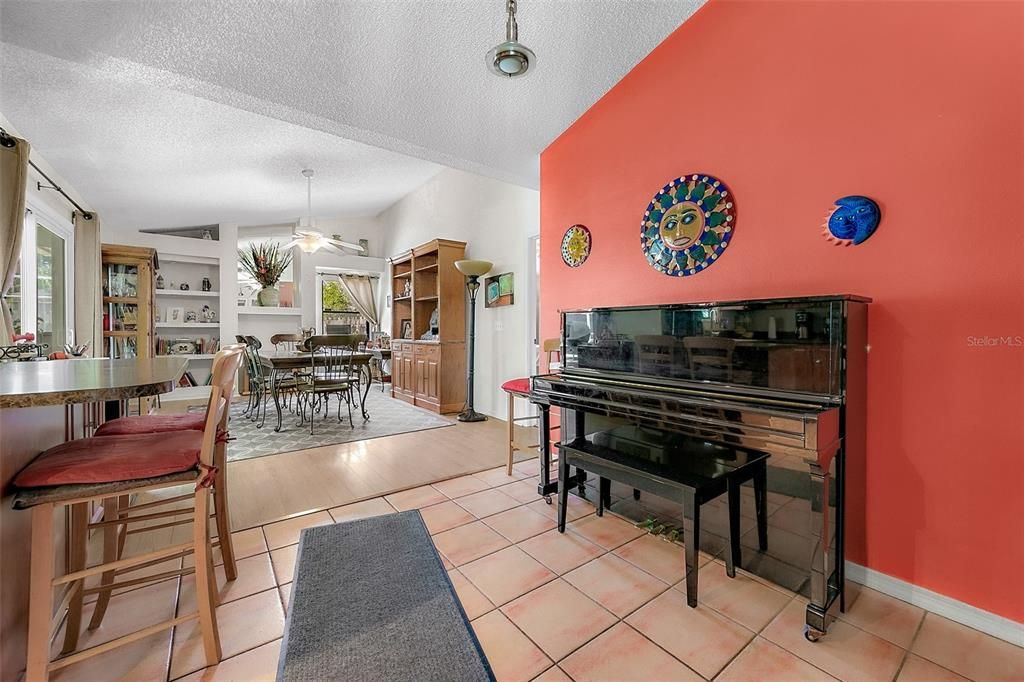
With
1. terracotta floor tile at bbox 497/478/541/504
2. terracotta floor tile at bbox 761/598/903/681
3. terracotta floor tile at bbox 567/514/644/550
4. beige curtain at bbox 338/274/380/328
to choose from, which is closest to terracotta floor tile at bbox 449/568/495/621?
terracotta floor tile at bbox 567/514/644/550

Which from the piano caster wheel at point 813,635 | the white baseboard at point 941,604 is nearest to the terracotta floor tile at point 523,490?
the piano caster wheel at point 813,635

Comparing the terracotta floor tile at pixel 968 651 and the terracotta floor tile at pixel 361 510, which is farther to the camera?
the terracotta floor tile at pixel 361 510

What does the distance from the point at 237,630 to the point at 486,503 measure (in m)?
1.33

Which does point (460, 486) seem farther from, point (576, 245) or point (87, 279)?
point (87, 279)

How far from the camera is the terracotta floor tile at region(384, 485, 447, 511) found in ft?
8.13

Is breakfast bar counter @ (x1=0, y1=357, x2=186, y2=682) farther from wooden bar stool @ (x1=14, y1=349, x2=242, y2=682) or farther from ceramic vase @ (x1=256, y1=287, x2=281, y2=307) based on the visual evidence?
ceramic vase @ (x1=256, y1=287, x2=281, y2=307)

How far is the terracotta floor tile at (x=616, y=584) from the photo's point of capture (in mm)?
1627

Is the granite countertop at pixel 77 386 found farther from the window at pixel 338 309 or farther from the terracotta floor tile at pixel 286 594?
the window at pixel 338 309

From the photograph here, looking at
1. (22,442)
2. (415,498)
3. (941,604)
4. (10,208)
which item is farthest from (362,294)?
(941,604)

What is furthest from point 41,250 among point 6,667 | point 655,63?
point 655,63

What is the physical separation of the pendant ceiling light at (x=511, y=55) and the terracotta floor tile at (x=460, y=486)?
91.4 inches

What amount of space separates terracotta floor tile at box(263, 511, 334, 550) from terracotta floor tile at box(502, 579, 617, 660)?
4.02ft

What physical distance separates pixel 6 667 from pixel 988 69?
3610mm

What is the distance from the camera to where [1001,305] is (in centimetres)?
138
